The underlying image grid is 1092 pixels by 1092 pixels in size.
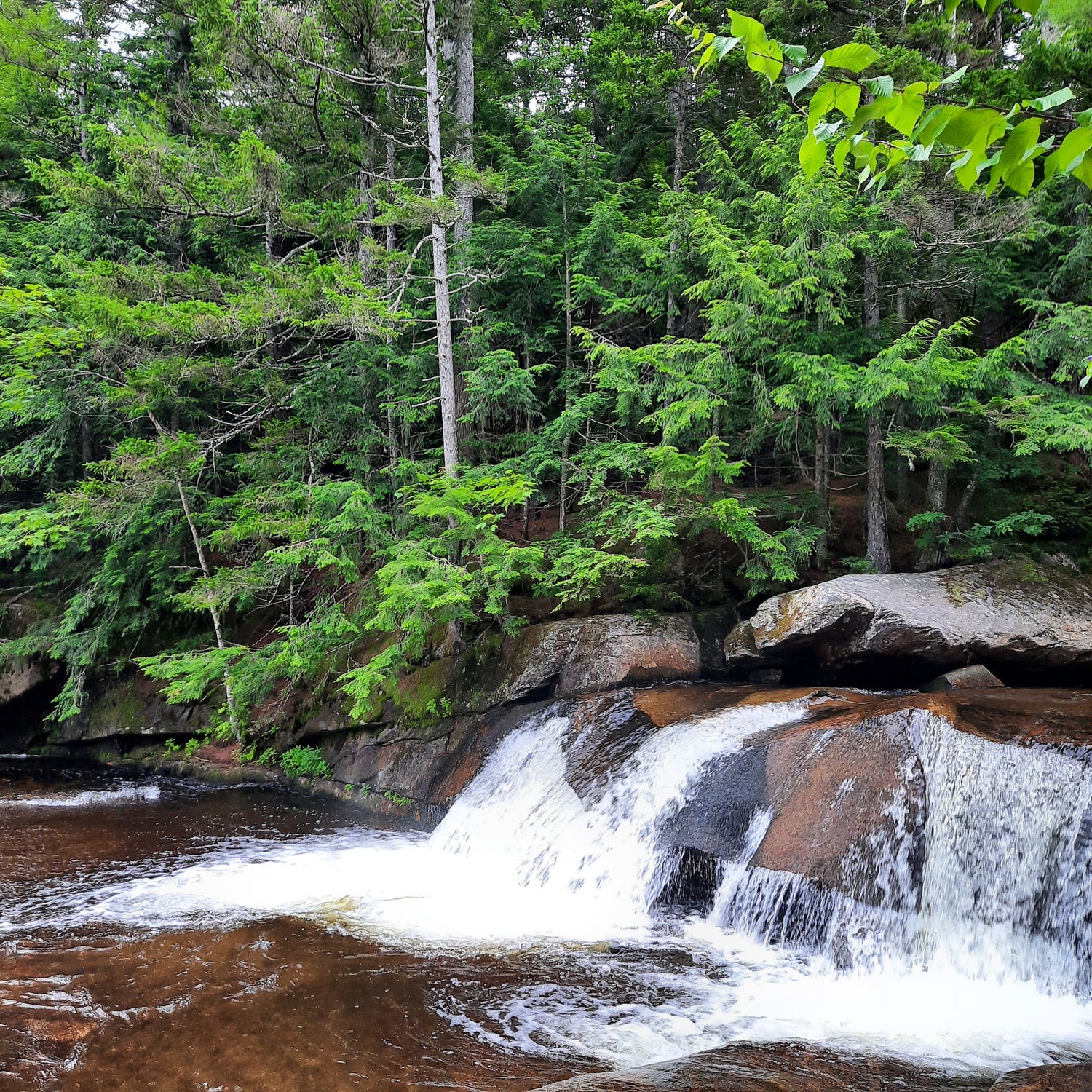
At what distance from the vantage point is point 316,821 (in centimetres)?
1038

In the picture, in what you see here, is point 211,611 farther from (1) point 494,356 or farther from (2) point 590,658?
(2) point 590,658

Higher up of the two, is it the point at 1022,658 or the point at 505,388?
the point at 505,388

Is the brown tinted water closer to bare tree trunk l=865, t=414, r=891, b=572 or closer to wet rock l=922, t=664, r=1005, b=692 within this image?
wet rock l=922, t=664, r=1005, b=692

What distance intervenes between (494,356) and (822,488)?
229 inches

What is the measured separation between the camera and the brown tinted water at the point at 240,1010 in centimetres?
437

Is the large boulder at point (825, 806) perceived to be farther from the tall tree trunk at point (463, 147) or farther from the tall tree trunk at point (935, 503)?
the tall tree trunk at point (463, 147)

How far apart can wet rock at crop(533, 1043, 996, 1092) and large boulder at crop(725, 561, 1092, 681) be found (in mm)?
5701

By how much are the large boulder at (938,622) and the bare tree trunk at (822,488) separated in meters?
2.01

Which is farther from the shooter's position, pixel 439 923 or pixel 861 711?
pixel 861 711

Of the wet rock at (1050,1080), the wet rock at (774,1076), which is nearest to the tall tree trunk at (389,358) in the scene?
the wet rock at (774,1076)

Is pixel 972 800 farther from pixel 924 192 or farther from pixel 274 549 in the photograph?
pixel 274 549

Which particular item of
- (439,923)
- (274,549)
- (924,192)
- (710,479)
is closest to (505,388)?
(710,479)

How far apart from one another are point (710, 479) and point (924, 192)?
5.04 m

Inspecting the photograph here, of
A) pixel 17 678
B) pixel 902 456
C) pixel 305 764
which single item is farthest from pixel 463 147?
pixel 17 678
